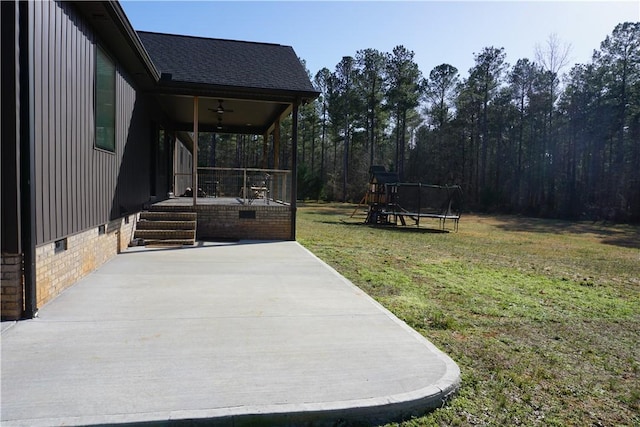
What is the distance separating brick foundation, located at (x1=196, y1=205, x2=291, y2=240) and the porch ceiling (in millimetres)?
2708

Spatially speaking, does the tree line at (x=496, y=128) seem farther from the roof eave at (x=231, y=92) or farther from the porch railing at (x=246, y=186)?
the roof eave at (x=231, y=92)

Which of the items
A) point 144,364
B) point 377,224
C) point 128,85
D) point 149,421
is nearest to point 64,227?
point 144,364

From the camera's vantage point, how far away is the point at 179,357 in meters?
3.32

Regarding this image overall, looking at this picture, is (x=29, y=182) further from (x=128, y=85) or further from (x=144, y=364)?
(x=128, y=85)

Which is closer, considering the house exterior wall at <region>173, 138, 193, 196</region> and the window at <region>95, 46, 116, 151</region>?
the window at <region>95, 46, 116, 151</region>

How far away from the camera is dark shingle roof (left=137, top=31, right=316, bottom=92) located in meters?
10.1

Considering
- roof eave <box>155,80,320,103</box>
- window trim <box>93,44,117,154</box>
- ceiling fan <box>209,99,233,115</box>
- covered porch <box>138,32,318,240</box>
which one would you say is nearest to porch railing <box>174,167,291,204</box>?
covered porch <box>138,32,318,240</box>

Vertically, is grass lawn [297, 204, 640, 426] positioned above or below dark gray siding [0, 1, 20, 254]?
below

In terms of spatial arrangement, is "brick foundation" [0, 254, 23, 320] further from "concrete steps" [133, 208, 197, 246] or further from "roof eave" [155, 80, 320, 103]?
"roof eave" [155, 80, 320, 103]

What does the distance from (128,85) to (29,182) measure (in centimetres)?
506

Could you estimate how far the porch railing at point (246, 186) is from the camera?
1245 cm

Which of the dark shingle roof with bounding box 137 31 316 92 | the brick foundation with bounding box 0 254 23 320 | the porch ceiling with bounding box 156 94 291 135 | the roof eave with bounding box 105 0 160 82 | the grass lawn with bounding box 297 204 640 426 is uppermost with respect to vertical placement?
the dark shingle roof with bounding box 137 31 316 92

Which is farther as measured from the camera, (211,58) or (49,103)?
(211,58)

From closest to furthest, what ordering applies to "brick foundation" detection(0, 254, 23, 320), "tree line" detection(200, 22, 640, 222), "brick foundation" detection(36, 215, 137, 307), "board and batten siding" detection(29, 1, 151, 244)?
"brick foundation" detection(0, 254, 23, 320), "board and batten siding" detection(29, 1, 151, 244), "brick foundation" detection(36, 215, 137, 307), "tree line" detection(200, 22, 640, 222)
